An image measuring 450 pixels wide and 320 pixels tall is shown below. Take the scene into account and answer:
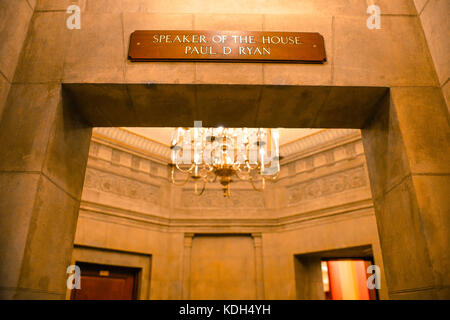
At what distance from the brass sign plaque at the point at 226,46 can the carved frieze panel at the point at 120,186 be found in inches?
146

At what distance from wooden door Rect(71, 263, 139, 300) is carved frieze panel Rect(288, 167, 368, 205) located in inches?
119

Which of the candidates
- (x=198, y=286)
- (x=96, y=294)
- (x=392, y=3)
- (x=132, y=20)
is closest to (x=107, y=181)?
(x=96, y=294)

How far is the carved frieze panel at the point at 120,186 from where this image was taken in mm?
5238

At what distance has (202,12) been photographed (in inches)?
84.4

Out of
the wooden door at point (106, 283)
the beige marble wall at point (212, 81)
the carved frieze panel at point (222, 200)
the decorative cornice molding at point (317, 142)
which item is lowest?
the wooden door at point (106, 283)

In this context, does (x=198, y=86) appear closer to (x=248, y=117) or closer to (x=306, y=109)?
(x=248, y=117)

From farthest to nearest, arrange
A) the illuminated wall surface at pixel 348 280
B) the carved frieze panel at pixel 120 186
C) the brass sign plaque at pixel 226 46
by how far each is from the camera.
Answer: the illuminated wall surface at pixel 348 280 < the carved frieze panel at pixel 120 186 < the brass sign plaque at pixel 226 46

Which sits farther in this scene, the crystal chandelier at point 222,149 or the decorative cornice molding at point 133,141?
the decorative cornice molding at point 133,141

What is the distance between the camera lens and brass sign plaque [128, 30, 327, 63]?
1963mm

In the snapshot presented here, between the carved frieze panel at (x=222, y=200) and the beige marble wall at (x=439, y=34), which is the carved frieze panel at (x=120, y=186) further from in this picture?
the beige marble wall at (x=439, y=34)

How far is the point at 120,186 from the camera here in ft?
18.2

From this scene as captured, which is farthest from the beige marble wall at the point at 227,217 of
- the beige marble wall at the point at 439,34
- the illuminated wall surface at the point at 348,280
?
the beige marble wall at the point at 439,34

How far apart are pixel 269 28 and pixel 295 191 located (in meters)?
4.17

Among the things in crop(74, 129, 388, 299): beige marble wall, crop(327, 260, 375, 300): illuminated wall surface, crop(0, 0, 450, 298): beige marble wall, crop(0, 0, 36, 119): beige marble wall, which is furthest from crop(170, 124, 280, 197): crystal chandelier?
crop(327, 260, 375, 300): illuminated wall surface
